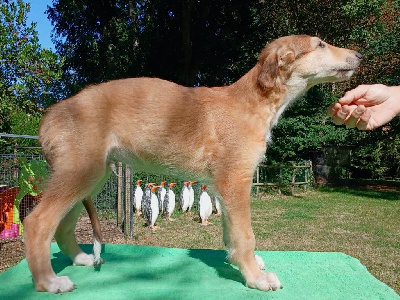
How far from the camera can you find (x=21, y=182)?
290 inches

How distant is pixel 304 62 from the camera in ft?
12.6

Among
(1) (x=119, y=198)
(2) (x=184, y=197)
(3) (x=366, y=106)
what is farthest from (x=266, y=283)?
(2) (x=184, y=197)

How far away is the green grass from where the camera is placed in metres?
10.4

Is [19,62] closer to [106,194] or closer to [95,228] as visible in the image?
[106,194]

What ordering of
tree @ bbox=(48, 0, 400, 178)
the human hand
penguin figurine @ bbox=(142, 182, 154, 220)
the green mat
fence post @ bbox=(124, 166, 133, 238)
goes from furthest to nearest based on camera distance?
tree @ bbox=(48, 0, 400, 178), penguin figurine @ bbox=(142, 182, 154, 220), fence post @ bbox=(124, 166, 133, 238), the human hand, the green mat

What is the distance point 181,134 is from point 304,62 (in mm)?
1402

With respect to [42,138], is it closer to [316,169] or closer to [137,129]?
[137,129]

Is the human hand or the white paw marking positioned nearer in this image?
the white paw marking

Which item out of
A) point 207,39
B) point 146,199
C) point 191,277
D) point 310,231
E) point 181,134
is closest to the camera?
point 181,134

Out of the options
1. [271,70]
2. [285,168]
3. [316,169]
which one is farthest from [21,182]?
[316,169]

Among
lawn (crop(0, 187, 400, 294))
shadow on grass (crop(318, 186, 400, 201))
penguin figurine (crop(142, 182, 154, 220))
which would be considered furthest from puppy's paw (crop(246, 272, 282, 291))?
shadow on grass (crop(318, 186, 400, 201))

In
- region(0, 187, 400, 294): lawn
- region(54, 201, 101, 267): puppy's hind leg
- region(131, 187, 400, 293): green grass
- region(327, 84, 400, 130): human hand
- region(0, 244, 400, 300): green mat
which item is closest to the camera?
region(0, 244, 400, 300): green mat

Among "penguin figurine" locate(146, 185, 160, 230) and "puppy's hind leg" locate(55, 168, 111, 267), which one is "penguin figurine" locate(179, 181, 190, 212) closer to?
"penguin figurine" locate(146, 185, 160, 230)

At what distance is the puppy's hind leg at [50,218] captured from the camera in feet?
10.5
